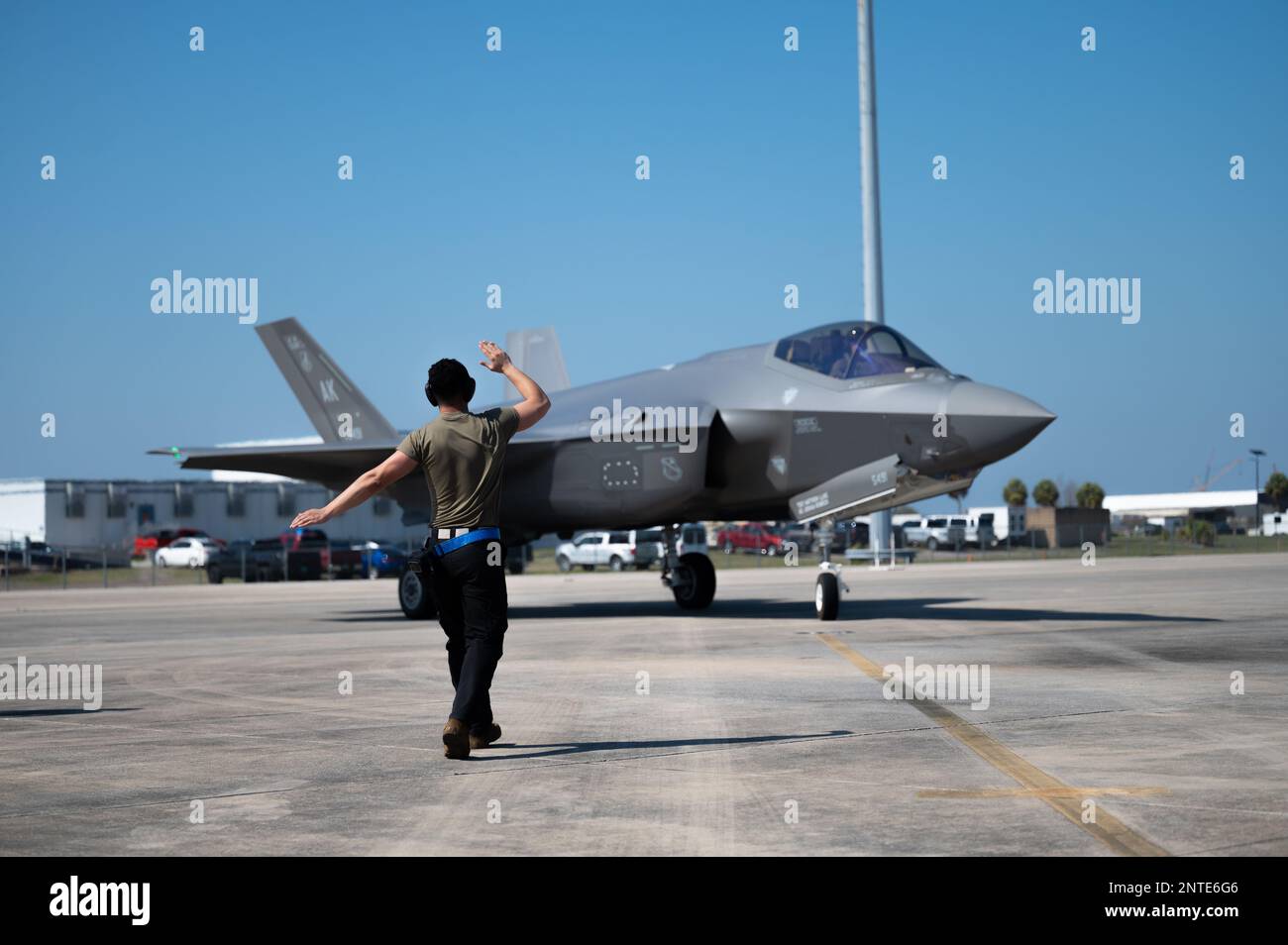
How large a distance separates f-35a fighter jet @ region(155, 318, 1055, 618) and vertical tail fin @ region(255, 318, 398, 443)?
3.25m

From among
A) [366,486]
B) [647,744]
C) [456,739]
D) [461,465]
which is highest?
[461,465]

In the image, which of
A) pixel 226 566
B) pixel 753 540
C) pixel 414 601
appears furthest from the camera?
pixel 753 540

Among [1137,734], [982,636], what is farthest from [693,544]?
[1137,734]

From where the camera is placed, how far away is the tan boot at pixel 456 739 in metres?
7.38

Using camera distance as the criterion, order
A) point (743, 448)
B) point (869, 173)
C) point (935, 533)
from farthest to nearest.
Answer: point (935, 533) < point (869, 173) < point (743, 448)

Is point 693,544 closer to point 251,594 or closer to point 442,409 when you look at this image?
point 251,594

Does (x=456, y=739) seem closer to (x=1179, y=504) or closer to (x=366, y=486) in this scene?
(x=366, y=486)

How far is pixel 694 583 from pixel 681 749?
14397mm

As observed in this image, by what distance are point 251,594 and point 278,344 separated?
11413 mm

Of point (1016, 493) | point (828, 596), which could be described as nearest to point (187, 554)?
point (828, 596)

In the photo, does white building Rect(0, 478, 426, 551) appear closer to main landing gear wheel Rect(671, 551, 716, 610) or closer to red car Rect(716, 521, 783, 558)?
red car Rect(716, 521, 783, 558)

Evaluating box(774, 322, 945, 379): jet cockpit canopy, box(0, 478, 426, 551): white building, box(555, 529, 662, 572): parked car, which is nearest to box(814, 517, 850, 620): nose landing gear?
box(774, 322, 945, 379): jet cockpit canopy

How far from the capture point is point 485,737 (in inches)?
310

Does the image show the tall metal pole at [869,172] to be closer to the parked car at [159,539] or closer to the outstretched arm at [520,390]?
the outstretched arm at [520,390]
